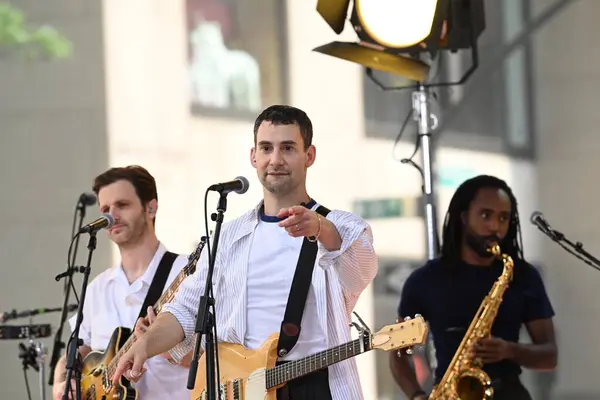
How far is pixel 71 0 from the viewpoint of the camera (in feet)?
22.6

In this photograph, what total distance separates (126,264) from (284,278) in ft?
3.96

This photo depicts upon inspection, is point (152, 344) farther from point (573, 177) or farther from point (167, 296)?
point (573, 177)

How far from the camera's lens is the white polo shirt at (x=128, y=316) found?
422 cm

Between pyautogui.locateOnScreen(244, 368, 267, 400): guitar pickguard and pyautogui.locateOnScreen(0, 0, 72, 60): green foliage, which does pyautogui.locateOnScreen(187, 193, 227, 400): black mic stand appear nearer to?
pyautogui.locateOnScreen(244, 368, 267, 400): guitar pickguard

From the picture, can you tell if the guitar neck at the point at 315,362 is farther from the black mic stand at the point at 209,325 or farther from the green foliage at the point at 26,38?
the green foliage at the point at 26,38

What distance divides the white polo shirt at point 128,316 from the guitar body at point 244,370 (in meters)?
0.59

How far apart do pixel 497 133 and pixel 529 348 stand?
1981mm

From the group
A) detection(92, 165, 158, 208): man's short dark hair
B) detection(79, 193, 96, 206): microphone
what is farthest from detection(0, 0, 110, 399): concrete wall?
detection(92, 165, 158, 208): man's short dark hair

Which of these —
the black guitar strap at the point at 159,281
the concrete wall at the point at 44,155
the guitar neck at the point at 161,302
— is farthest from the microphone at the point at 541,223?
the concrete wall at the point at 44,155

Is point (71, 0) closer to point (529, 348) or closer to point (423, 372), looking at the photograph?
point (423, 372)

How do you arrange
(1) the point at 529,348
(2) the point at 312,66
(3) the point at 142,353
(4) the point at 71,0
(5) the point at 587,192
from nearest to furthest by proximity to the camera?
(3) the point at 142,353 < (1) the point at 529,348 < (5) the point at 587,192 < (2) the point at 312,66 < (4) the point at 71,0

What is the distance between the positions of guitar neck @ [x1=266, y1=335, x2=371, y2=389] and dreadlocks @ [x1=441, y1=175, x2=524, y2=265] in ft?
3.90

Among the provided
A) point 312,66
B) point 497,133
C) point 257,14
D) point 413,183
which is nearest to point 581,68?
point 497,133

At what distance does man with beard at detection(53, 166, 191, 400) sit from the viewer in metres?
4.42
